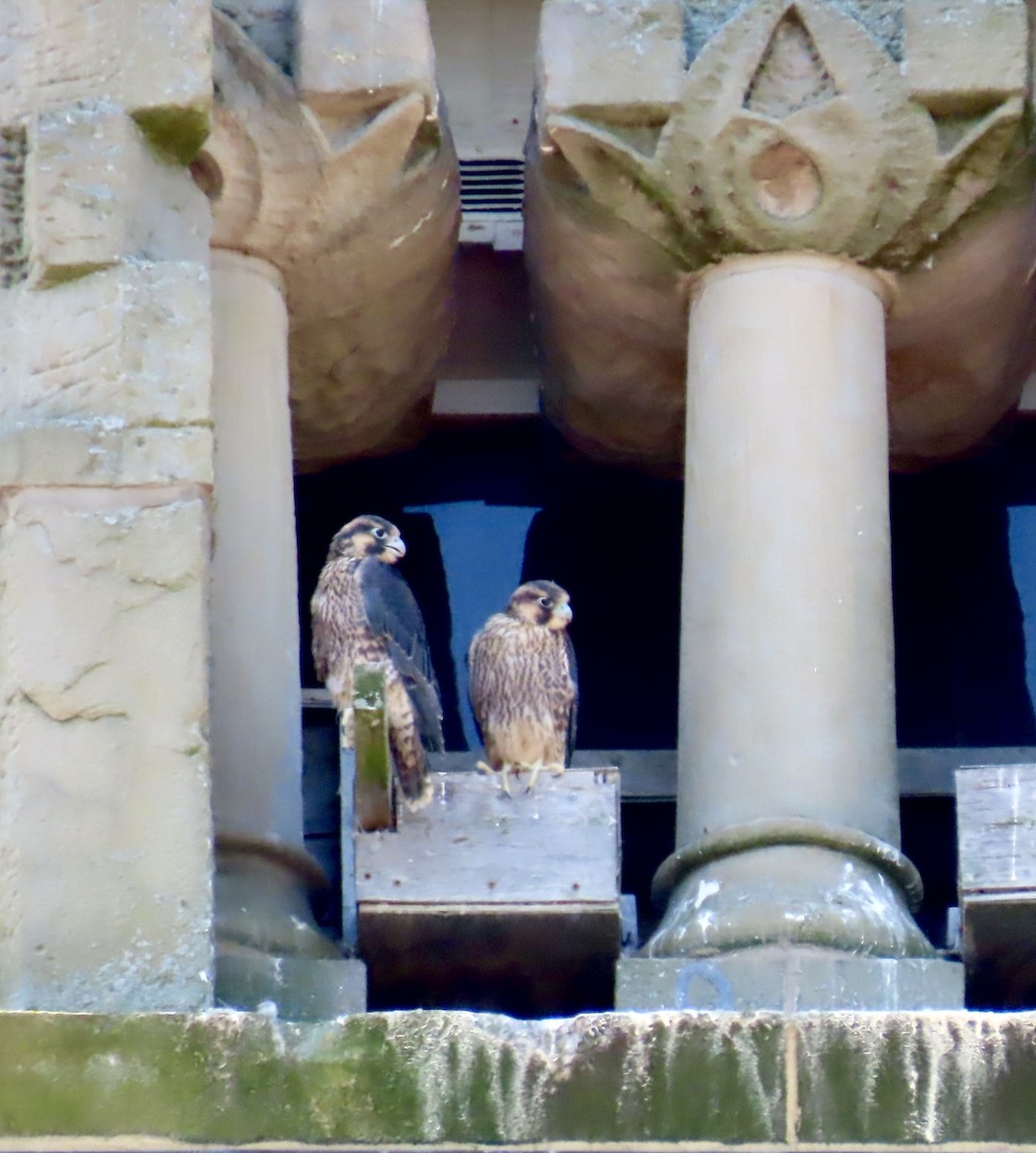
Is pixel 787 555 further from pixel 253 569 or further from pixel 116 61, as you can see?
pixel 116 61

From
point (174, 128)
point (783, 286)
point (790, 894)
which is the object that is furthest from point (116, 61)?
point (790, 894)

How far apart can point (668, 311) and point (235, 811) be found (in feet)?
6.78

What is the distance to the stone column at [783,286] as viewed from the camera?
11.8 meters

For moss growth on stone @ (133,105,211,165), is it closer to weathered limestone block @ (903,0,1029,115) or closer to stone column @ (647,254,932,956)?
stone column @ (647,254,932,956)

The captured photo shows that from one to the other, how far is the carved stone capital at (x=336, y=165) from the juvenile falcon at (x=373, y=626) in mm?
678

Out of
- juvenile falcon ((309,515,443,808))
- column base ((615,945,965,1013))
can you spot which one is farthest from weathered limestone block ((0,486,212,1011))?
juvenile falcon ((309,515,443,808))

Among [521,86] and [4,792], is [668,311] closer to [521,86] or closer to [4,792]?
[521,86]

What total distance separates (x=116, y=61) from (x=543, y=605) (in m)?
2.06

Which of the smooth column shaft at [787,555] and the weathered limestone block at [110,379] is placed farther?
the smooth column shaft at [787,555]

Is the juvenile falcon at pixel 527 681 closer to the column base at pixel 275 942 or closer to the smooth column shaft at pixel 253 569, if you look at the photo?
the smooth column shaft at pixel 253 569

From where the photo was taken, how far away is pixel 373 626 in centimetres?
1238

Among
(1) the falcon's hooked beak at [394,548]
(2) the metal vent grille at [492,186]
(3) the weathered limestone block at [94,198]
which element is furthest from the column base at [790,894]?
(2) the metal vent grille at [492,186]

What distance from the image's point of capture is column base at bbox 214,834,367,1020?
11.1 metres

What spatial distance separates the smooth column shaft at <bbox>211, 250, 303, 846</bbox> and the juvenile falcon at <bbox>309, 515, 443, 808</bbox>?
218 mm
